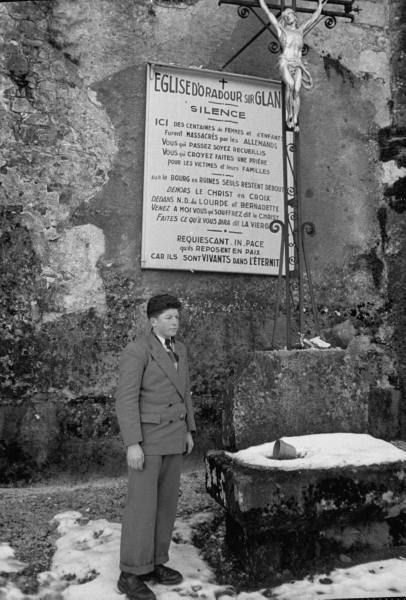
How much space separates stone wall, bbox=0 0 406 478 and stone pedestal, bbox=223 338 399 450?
4.09ft

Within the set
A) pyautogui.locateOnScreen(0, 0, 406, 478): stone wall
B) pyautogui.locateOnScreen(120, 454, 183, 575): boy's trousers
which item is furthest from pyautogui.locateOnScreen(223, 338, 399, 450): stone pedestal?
pyautogui.locateOnScreen(0, 0, 406, 478): stone wall

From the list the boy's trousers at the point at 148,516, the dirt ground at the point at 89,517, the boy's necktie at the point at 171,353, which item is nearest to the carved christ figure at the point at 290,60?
the boy's necktie at the point at 171,353

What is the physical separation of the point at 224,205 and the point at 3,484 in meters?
2.70

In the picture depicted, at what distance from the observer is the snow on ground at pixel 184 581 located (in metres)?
2.48

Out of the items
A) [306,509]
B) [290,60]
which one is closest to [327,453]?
[306,509]

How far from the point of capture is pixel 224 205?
463 centimetres

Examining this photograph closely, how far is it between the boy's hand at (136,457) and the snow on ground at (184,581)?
0.56m

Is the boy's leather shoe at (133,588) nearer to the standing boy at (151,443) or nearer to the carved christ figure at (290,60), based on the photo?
the standing boy at (151,443)

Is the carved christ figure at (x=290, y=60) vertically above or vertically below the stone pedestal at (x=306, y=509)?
above

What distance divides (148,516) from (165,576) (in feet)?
1.03

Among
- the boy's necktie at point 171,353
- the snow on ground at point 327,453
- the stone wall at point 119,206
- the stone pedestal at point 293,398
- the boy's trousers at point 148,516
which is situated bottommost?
the boy's trousers at point 148,516

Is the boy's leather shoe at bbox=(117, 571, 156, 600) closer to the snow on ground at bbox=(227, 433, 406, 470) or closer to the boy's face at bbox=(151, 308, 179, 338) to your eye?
the snow on ground at bbox=(227, 433, 406, 470)

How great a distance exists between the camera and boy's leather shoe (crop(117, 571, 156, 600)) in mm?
2447

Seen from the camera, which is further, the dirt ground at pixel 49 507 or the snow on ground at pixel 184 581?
the dirt ground at pixel 49 507
